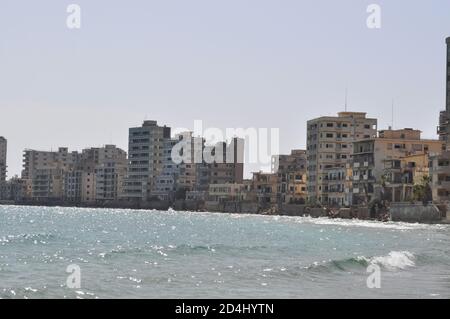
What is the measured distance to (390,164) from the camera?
148125 millimetres

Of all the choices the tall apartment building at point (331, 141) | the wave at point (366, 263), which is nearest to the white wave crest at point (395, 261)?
the wave at point (366, 263)

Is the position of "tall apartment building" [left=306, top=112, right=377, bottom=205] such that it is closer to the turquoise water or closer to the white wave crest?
the turquoise water

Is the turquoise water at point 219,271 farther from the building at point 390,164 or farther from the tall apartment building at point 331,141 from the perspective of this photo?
the tall apartment building at point 331,141

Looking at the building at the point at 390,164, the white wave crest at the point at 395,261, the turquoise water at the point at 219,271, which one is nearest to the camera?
the turquoise water at the point at 219,271

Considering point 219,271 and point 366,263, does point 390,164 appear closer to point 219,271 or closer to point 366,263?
point 366,263

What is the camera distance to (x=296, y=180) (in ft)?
632

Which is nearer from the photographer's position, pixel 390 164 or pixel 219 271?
pixel 219 271

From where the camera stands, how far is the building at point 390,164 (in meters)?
143

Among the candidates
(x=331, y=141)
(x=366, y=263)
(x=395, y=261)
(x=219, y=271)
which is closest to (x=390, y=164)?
(x=331, y=141)

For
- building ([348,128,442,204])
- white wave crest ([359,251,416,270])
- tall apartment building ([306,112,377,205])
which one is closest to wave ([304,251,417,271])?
white wave crest ([359,251,416,270])

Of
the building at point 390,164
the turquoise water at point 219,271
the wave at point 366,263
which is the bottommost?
the turquoise water at point 219,271

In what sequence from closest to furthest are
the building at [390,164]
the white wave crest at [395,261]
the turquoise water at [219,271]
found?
the turquoise water at [219,271], the white wave crest at [395,261], the building at [390,164]
